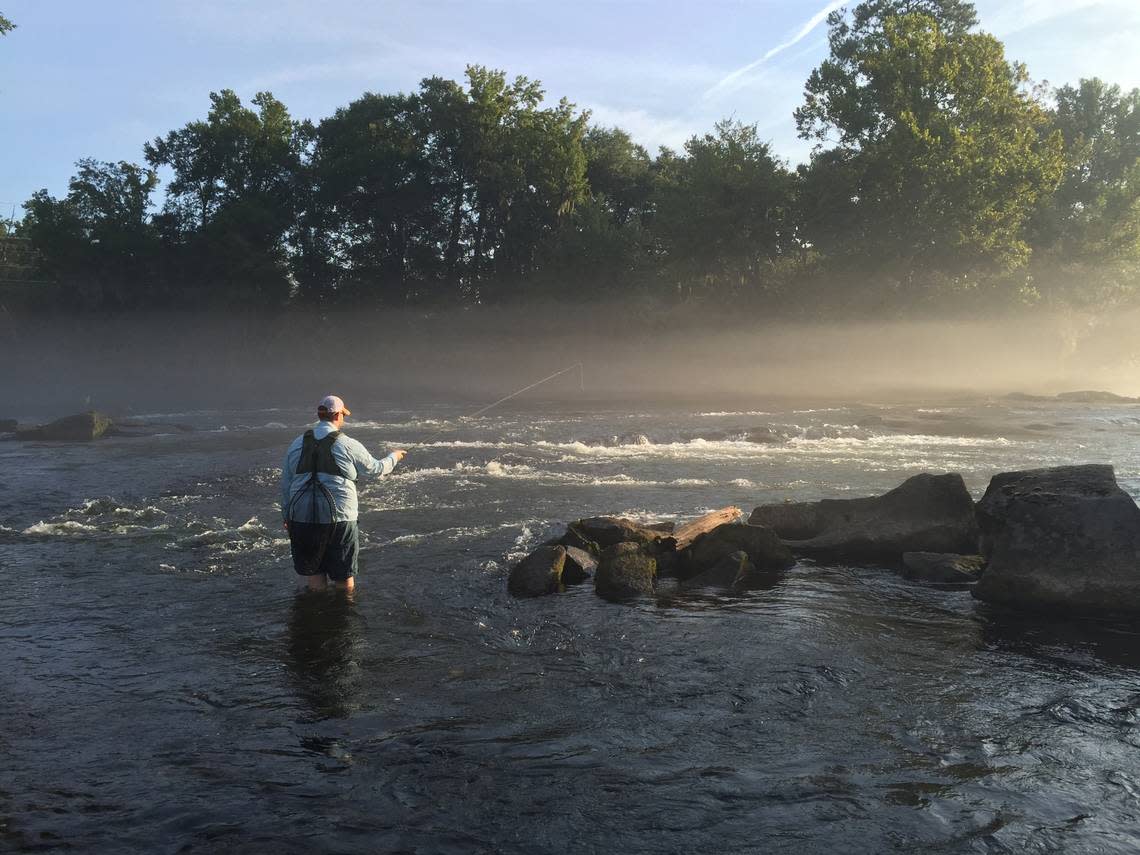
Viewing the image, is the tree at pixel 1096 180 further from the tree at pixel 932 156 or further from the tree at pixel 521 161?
the tree at pixel 521 161

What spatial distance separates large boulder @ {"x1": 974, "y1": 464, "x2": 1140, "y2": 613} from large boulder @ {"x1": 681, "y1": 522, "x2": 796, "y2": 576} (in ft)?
7.11

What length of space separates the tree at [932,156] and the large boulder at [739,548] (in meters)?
42.0

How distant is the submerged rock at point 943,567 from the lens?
9.62m

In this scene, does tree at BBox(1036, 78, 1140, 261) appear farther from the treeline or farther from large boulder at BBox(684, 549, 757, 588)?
large boulder at BBox(684, 549, 757, 588)

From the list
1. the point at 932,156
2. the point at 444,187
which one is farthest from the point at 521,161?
the point at 932,156

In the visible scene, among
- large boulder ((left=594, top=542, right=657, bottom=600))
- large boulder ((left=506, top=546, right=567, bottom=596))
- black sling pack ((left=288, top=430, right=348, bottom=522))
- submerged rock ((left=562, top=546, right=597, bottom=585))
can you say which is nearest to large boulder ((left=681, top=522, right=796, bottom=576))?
large boulder ((left=594, top=542, right=657, bottom=600))

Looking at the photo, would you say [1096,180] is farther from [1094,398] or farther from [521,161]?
[521,161]

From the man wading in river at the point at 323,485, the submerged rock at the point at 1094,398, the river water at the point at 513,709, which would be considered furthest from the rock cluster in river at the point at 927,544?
the submerged rock at the point at 1094,398

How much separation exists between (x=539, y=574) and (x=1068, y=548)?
5.11m

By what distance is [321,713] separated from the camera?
6242mm

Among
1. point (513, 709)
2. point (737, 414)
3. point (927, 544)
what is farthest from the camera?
point (737, 414)

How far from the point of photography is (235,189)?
64.1 meters

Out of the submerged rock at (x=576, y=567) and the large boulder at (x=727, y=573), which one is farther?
the submerged rock at (x=576, y=567)

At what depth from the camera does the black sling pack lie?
8.13m
